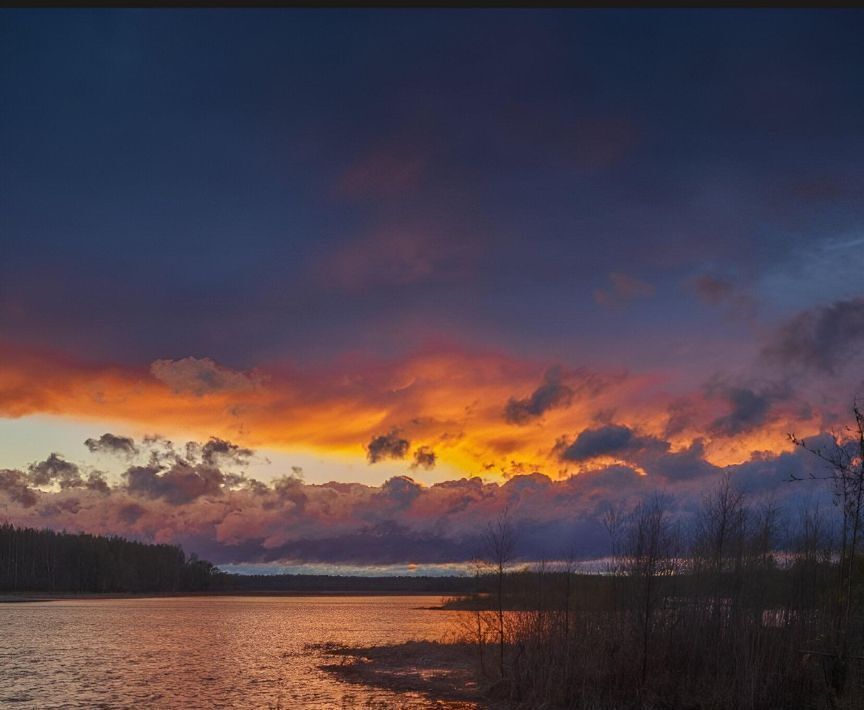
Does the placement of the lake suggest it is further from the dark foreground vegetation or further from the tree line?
the tree line

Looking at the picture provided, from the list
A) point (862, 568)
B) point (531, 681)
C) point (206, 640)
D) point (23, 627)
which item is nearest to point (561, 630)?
point (531, 681)

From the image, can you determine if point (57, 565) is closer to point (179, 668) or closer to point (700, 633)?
point (179, 668)

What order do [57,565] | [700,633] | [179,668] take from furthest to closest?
[57,565] → [179,668] → [700,633]

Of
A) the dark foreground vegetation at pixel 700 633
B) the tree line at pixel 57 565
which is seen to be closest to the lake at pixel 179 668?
the dark foreground vegetation at pixel 700 633

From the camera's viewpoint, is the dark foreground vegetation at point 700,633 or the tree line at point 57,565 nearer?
the dark foreground vegetation at point 700,633

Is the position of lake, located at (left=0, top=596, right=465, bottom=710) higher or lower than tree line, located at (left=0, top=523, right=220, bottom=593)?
higher

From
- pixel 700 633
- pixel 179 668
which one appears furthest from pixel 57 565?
pixel 700 633

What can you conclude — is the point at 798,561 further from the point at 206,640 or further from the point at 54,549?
the point at 54,549

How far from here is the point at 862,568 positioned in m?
38.1

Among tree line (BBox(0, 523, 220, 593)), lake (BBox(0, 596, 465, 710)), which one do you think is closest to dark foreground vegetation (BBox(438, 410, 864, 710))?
lake (BBox(0, 596, 465, 710))

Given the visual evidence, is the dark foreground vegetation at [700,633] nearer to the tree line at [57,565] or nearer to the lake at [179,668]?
the lake at [179,668]

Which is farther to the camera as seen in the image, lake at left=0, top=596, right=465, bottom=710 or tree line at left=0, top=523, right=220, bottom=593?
tree line at left=0, top=523, right=220, bottom=593

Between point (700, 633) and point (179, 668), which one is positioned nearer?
point (700, 633)

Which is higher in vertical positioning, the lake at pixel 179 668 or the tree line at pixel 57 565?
the lake at pixel 179 668
